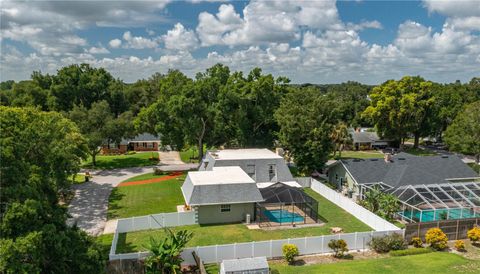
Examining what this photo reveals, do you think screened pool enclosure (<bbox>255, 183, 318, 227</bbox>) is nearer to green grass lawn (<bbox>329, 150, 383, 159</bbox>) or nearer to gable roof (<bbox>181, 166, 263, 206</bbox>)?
gable roof (<bbox>181, 166, 263, 206</bbox>)

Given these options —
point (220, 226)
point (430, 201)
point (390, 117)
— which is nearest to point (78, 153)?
point (220, 226)

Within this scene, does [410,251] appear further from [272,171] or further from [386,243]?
[272,171]

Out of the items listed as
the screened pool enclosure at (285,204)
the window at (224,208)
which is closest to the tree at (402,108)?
the screened pool enclosure at (285,204)

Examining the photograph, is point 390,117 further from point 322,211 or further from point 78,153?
point 78,153

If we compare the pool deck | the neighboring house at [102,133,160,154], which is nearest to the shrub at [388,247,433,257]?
the pool deck

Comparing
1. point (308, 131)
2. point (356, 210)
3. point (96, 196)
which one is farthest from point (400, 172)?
point (96, 196)
